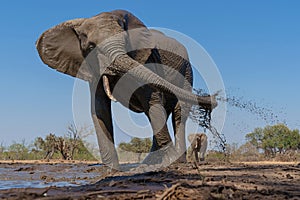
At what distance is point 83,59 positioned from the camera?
21.3 feet

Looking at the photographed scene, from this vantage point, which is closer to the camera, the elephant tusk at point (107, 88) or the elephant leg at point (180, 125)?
the elephant tusk at point (107, 88)

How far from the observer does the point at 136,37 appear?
612 centimetres

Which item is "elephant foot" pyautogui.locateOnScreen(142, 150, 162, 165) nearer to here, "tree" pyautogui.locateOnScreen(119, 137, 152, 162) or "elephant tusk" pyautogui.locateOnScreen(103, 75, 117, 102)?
"elephant tusk" pyautogui.locateOnScreen(103, 75, 117, 102)

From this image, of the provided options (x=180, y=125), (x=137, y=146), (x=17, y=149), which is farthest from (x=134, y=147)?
(x=180, y=125)

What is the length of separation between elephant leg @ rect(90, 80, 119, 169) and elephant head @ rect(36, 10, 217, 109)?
230mm


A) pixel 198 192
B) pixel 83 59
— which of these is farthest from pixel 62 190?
pixel 83 59

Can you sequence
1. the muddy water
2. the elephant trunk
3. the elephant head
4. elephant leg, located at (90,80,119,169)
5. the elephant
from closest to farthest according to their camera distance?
the elephant trunk, the muddy water, the elephant head, the elephant, elephant leg, located at (90,80,119,169)

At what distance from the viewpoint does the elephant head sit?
512 centimetres

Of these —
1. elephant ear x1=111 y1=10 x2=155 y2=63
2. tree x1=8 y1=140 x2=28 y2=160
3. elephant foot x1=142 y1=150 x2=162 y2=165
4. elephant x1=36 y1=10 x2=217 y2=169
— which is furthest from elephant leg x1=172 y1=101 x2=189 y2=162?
tree x1=8 y1=140 x2=28 y2=160

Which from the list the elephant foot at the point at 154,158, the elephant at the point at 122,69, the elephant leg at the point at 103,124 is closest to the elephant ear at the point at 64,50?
the elephant at the point at 122,69

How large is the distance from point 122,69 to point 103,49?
39cm

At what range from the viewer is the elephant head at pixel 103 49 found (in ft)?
16.8

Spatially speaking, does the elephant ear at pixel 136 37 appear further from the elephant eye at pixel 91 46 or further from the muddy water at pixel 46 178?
the muddy water at pixel 46 178

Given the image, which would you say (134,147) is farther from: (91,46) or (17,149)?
(91,46)
